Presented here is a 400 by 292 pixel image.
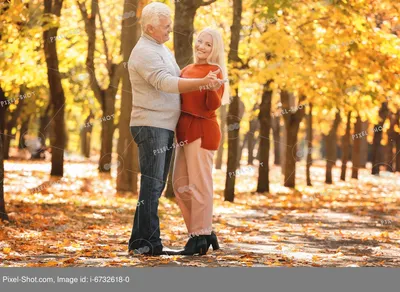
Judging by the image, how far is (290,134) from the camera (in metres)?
25.8

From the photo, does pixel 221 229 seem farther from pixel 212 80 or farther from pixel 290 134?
pixel 290 134

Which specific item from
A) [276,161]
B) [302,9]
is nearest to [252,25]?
[302,9]

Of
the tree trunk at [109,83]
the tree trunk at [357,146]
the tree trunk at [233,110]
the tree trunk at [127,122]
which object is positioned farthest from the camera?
the tree trunk at [357,146]

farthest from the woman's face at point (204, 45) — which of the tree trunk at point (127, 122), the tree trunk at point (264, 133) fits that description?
the tree trunk at point (264, 133)

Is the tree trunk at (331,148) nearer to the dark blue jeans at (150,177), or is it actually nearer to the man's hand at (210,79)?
the dark blue jeans at (150,177)

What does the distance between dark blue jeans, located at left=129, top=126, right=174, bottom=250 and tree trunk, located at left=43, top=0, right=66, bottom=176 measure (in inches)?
477

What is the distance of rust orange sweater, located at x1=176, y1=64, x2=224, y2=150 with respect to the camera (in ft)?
26.5

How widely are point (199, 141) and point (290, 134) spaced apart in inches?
705

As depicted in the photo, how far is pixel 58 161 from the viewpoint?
24.4m

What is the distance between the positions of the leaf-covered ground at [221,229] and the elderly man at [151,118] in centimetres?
31

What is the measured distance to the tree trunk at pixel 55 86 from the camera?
21.3 metres

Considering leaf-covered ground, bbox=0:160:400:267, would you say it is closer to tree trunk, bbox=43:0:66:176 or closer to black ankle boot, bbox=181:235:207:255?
black ankle boot, bbox=181:235:207:255

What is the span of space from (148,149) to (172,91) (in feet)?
2.08

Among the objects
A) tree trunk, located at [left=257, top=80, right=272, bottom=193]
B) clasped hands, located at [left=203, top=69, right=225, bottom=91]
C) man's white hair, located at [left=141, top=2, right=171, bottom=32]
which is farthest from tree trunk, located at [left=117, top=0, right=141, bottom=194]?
clasped hands, located at [left=203, top=69, right=225, bottom=91]
